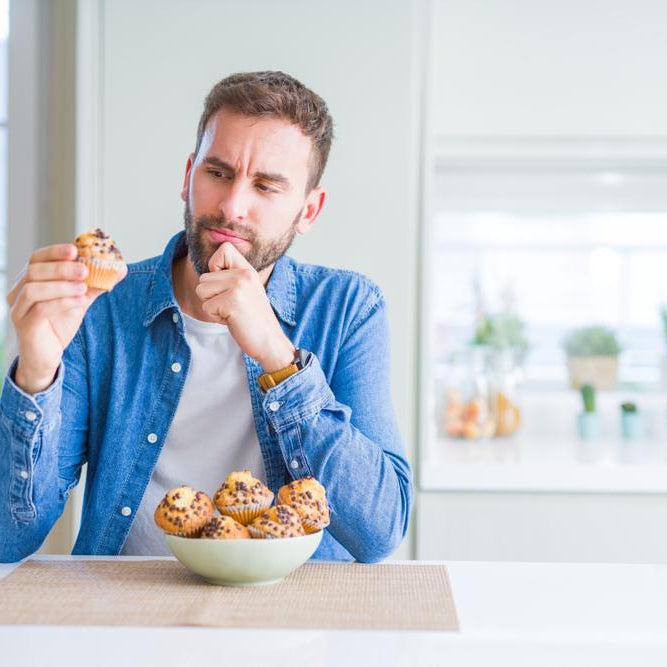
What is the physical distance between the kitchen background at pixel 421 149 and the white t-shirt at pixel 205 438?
870 millimetres

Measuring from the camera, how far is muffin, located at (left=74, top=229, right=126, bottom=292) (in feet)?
3.83

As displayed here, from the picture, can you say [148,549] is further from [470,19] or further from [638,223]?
[638,223]

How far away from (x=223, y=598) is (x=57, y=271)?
0.45 m

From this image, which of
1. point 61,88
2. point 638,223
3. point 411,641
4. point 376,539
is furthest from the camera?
point 638,223

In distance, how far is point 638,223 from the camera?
277 centimetres

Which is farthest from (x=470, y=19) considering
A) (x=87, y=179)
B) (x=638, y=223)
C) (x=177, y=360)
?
(x=177, y=360)

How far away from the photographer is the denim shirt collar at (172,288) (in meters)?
1.50

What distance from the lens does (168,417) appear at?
1.45 metres

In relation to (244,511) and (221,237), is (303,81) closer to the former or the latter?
(221,237)

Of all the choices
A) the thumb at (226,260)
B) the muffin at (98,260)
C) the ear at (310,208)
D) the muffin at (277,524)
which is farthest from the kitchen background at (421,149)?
the muffin at (277,524)

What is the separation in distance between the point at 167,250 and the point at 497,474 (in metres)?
1.14

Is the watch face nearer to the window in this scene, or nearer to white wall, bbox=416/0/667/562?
white wall, bbox=416/0/667/562

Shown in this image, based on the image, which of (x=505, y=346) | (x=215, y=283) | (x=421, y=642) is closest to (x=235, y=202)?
(x=215, y=283)

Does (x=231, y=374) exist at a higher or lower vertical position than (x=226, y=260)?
lower
